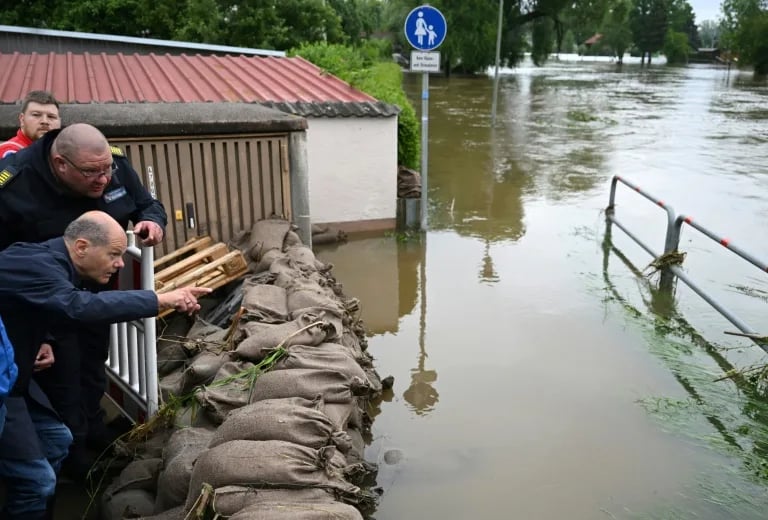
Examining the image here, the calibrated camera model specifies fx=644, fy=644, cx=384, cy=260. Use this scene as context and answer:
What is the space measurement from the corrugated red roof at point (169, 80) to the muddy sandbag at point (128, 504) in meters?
5.57

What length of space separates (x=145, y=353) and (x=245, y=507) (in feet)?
4.41

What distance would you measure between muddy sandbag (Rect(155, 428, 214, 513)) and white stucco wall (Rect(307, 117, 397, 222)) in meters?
5.35

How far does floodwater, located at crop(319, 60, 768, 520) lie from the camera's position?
3801 mm

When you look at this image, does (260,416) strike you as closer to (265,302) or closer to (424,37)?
(265,302)

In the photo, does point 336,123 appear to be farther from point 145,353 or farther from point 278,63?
point 145,353

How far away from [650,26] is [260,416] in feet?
262

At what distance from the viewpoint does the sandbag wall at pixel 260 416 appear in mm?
2639

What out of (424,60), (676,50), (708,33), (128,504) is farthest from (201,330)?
(708,33)

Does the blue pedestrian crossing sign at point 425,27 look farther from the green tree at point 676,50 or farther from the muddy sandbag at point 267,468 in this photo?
the green tree at point 676,50

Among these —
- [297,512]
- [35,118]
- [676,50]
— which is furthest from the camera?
[676,50]

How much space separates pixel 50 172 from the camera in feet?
10.6

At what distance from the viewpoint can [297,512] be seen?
2453mm

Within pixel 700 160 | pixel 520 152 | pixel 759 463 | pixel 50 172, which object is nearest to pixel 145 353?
pixel 50 172

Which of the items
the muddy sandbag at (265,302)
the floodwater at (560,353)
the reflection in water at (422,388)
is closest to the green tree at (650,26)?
the floodwater at (560,353)
